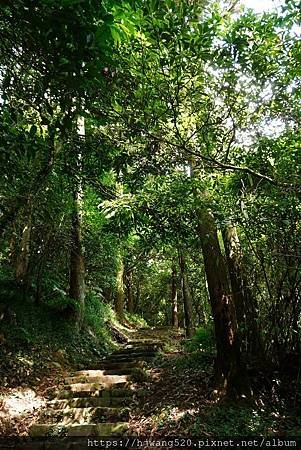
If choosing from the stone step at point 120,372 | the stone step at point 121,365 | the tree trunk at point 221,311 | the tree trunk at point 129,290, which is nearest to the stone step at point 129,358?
the stone step at point 121,365

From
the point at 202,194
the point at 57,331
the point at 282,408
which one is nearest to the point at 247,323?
the point at 282,408

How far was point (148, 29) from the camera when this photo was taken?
2.99m

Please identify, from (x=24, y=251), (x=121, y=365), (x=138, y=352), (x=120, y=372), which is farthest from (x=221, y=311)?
(x=24, y=251)

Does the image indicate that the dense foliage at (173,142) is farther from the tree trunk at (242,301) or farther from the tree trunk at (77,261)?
the tree trunk at (77,261)

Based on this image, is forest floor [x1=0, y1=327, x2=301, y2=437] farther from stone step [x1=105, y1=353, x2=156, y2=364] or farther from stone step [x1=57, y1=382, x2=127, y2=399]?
stone step [x1=105, y1=353, x2=156, y2=364]

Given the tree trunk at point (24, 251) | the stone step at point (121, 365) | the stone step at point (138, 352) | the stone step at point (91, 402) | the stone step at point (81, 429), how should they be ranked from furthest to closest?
1. the stone step at point (138, 352)
2. the stone step at point (121, 365)
3. the tree trunk at point (24, 251)
4. the stone step at point (91, 402)
5. the stone step at point (81, 429)

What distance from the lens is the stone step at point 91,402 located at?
18.4 ft

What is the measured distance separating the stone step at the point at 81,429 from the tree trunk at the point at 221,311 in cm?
155

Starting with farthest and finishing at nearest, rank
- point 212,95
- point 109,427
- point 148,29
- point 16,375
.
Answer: point 16,375
point 109,427
point 212,95
point 148,29

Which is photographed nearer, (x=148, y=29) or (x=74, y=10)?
(x=74, y=10)

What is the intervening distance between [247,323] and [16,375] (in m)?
4.07

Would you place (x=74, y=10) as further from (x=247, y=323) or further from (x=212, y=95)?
(x=247, y=323)

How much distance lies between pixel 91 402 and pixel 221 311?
2.52 metres

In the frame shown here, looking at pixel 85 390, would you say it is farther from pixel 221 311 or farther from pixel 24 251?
pixel 24 251
